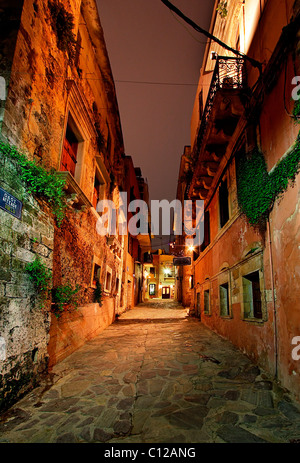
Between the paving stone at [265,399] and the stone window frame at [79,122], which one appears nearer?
the paving stone at [265,399]

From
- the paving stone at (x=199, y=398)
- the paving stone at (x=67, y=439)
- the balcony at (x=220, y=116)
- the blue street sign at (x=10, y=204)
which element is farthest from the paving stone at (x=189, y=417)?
the balcony at (x=220, y=116)

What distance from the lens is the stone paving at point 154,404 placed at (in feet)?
9.48

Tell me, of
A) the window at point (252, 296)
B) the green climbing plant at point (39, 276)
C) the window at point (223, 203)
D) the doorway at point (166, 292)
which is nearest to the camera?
the green climbing plant at point (39, 276)

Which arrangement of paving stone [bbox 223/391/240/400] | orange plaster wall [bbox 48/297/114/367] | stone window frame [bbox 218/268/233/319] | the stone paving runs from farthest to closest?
stone window frame [bbox 218/268/233/319] → orange plaster wall [bbox 48/297/114/367] → paving stone [bbox 223/391/240/400] → the stone paving

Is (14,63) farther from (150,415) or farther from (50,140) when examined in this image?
(150,415)

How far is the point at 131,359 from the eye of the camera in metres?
5.88

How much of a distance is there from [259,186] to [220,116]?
3.28 meters

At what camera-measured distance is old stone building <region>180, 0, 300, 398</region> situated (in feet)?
13.7

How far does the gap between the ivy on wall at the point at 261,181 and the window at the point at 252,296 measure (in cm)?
160

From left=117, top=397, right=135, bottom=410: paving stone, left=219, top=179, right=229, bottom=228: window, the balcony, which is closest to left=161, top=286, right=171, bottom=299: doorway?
the balcony

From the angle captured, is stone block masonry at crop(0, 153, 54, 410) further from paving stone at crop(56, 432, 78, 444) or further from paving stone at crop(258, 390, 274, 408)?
paving stone at crop(258, 390, 274, 408)

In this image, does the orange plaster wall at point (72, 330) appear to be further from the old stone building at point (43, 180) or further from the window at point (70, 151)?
the window at point (70, 151)

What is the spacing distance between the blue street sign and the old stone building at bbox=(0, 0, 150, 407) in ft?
0.22

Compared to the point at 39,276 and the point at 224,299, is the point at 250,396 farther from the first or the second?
the point at 224,299
